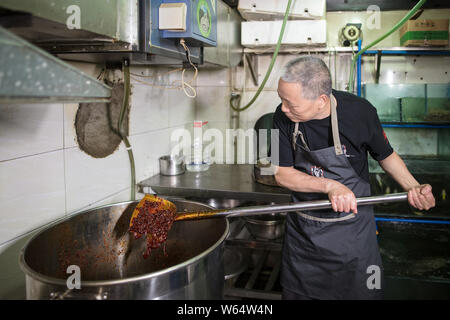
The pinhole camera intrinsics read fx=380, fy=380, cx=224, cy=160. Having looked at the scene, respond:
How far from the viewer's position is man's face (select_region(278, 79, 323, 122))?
5.08ft

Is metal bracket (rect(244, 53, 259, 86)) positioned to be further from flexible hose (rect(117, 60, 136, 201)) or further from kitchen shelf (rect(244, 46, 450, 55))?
flexible hose (rect(117, 60, 136, 201))

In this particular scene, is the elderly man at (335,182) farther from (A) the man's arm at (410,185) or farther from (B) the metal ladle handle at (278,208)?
(B) the metal ladle handle at (278,208)

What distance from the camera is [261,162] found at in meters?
2.53

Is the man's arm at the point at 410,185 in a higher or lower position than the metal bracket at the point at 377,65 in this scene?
lower

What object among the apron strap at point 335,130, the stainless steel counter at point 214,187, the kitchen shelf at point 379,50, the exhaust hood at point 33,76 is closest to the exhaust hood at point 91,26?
the exhaust hood at point 33,76

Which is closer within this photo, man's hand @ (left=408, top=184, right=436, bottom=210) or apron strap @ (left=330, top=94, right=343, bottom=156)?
man's hand @ (left=408, top=184, right=436, bottom=210)

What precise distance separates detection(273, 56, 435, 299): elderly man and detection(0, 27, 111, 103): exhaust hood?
104 centimetres

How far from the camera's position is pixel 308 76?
155 cm

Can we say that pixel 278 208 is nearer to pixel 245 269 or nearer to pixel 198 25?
pixel 198 25

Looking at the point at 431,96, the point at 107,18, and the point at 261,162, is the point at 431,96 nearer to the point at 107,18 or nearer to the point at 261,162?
the point at 261,162

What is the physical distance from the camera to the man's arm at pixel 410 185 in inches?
59.8

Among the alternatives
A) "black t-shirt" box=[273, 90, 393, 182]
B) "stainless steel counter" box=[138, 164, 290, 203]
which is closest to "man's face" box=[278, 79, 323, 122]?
"black t-shirt" box=[273, 90, 393, 182]

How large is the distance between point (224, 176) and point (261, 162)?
12.2 inches

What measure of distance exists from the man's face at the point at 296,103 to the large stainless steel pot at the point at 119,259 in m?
0.55
